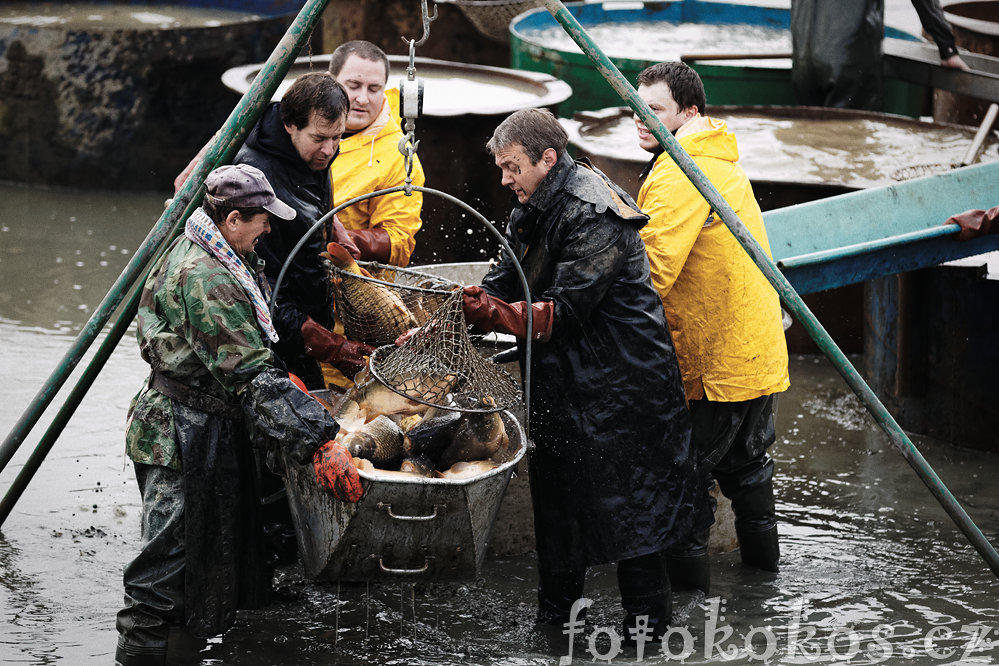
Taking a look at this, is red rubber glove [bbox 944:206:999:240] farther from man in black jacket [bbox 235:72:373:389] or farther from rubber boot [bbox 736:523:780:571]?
man in black jacket [bbox 235:72:373:389]

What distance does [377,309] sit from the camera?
13.5 ft

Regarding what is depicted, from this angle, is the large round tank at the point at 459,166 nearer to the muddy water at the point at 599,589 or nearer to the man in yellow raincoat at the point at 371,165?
the muddy water at the point at 599,589

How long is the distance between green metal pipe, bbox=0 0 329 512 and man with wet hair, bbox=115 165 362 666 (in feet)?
0.71

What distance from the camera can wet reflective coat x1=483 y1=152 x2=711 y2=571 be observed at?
4148mm

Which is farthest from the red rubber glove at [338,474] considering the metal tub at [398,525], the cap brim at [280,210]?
the cap brim at [280,210]

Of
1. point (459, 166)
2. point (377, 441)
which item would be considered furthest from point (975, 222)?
point (459, 166)

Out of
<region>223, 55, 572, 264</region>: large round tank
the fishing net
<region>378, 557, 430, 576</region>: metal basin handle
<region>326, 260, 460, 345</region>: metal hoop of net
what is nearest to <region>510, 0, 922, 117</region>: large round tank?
the fishing net

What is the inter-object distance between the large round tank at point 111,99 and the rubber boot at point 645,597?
7154mm

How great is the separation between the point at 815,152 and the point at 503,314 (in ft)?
14.9

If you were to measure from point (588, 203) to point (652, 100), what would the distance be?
661 millimetres

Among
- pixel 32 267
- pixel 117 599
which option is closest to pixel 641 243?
pixel 117 599

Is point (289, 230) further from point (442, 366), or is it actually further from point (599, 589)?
point (599, 589)

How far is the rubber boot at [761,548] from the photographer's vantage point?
4.96 metres

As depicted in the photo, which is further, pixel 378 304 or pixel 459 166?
pixel 459 166
